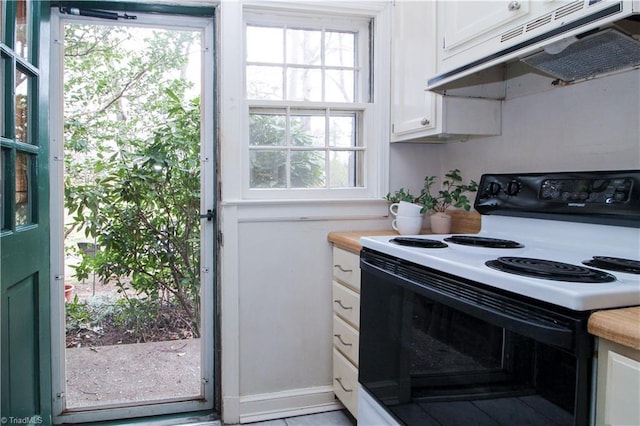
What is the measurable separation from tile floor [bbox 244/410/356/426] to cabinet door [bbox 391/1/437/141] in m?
1.39

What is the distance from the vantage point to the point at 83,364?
224 cm

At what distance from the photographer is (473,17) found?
1537 mm

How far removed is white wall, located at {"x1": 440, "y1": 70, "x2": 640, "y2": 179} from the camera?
4.55ft

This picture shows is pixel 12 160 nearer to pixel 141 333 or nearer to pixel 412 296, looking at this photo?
pixel 141 333

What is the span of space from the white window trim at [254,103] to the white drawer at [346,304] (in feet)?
1.58

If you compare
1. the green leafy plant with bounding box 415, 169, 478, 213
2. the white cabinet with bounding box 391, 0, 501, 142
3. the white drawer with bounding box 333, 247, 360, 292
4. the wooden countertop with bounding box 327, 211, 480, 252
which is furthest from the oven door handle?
the white cabinet with bounding box 391, 0, 501, 142

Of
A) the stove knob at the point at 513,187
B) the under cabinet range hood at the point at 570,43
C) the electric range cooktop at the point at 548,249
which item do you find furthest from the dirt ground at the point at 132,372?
the under cabinet range hood at the point at 570,43

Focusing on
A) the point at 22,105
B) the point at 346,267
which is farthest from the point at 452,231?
the point at 22,105

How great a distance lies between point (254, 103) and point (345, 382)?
1.39 m

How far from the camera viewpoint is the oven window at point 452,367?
2.86ft

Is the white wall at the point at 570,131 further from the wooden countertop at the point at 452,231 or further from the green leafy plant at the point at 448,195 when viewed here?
the wooden countertop at the point at 452,231

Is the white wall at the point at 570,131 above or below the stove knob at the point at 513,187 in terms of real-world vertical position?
above

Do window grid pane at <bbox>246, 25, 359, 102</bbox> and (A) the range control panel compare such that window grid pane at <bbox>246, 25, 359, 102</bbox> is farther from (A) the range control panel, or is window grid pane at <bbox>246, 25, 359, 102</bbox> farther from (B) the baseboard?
(B) the baseboard

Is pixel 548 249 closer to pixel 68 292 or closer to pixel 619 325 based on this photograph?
pixel 619 325
